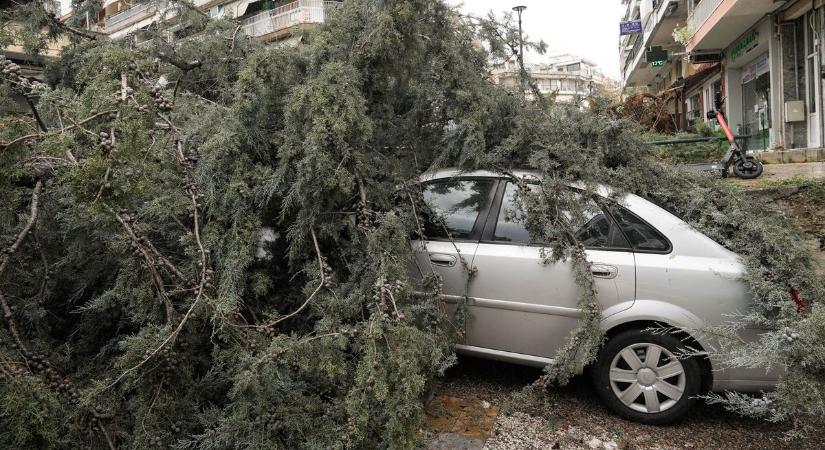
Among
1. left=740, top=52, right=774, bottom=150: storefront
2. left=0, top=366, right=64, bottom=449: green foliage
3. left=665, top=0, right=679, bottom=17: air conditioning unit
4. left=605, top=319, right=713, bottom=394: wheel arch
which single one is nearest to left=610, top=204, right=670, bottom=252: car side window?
left=605, top=319, right=713, bottom=394: wheel arch

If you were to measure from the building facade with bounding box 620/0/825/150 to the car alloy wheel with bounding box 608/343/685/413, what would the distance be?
8.32 meters

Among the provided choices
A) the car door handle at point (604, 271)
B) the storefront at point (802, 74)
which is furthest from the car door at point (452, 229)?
the storefront at point (802, 74)

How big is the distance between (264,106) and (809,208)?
15.6ft

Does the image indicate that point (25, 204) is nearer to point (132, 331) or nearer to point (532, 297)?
point (132, 331)

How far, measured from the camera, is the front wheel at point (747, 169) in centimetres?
687

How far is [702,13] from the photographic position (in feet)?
53.0

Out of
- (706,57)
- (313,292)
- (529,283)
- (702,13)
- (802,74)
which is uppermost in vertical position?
(702,13)

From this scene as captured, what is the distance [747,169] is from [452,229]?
497 centimetres

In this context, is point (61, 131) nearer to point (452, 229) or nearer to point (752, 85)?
point (452, 229)

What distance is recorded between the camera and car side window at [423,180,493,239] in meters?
3.86

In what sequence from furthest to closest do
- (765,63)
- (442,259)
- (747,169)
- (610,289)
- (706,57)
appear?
(706,57), (765,63), (747,169), (442,259), (610,289)

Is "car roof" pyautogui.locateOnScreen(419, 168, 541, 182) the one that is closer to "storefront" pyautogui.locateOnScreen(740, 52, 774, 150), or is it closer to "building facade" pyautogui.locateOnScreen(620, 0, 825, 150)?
"building facade" pyautogui.locateOnScreen(620, 0, 825, 150)

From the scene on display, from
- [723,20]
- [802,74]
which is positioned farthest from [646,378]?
[723,20]

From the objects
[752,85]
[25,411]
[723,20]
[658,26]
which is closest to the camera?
[25,411]
